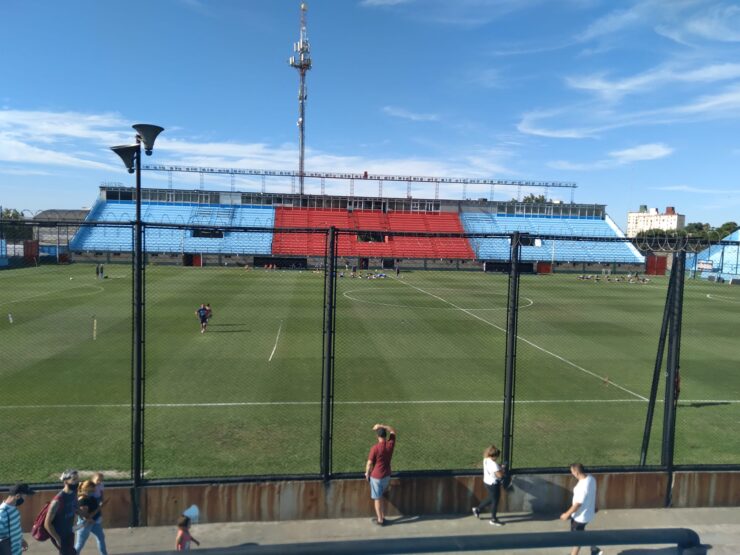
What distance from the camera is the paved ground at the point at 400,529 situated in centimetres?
702

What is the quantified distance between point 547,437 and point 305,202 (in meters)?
67.6

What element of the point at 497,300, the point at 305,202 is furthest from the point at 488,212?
the point at 497,300

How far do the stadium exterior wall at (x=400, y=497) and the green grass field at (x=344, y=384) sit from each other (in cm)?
193

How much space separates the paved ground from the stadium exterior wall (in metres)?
0.12

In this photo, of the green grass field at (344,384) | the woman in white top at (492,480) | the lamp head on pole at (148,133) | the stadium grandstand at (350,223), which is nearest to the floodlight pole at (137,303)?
the lamp head on pole at (148,133)

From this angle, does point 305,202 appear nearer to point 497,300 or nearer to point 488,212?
point 488,212

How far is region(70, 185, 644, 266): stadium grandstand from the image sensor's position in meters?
Answer: 61.0

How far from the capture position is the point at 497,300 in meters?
35.9

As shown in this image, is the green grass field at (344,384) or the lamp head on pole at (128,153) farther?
the green grass field at (344,384)

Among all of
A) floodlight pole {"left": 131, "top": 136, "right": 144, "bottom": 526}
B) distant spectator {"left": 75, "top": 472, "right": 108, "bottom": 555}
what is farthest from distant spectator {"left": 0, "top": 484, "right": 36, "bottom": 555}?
floodlight pole {"left": 131, "top": 136, "right": 144, "bottom": 526}

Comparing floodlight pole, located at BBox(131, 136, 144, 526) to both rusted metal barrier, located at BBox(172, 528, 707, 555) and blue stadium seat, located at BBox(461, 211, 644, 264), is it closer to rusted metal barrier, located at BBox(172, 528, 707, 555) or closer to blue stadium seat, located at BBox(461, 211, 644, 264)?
rusted metal barrier, located at BBox(172, 528, 707, 555)

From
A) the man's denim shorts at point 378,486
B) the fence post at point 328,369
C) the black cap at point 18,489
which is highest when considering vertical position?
the fence post at point 328,369

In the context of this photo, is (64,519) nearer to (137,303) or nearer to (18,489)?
(18,489)

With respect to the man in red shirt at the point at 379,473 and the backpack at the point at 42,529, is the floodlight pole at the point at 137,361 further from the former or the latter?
the man in red shirt at the point at 379,473
